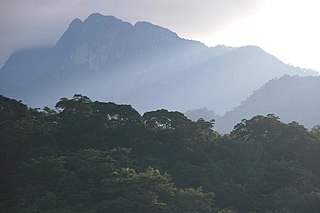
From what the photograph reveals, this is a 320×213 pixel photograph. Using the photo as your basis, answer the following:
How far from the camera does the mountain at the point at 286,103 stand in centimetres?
8650

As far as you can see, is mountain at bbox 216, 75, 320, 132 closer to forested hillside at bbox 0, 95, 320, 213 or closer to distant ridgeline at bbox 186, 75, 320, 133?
distant ridgeline at bbox 186, 75, 320, 133

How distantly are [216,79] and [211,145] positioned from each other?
136671mm

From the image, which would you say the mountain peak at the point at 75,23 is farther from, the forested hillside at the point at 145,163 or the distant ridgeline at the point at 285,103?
the forested hillside at the point at 145,163

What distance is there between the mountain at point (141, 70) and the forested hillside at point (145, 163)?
123753 millimetres

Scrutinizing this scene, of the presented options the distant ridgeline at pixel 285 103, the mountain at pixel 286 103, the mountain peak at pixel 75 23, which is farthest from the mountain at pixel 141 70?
the mountain at pixel 286 103

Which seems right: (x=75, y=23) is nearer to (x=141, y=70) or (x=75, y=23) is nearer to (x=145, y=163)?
(x=141, y=70)

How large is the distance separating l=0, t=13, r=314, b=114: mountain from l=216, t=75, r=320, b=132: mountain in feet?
137

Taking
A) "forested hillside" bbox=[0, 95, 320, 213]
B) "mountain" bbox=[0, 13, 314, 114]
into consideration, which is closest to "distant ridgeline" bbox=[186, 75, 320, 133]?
"mountain" bbox=[0, 13, 314, 114]

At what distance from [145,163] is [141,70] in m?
142

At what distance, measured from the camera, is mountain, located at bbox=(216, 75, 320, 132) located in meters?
86.5

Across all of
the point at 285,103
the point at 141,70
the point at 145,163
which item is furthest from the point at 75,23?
the point at 145,163

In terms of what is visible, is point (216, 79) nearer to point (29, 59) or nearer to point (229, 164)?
point (29, 59)

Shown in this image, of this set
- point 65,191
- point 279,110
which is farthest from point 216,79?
point 65,191

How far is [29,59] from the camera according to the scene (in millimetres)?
186875
